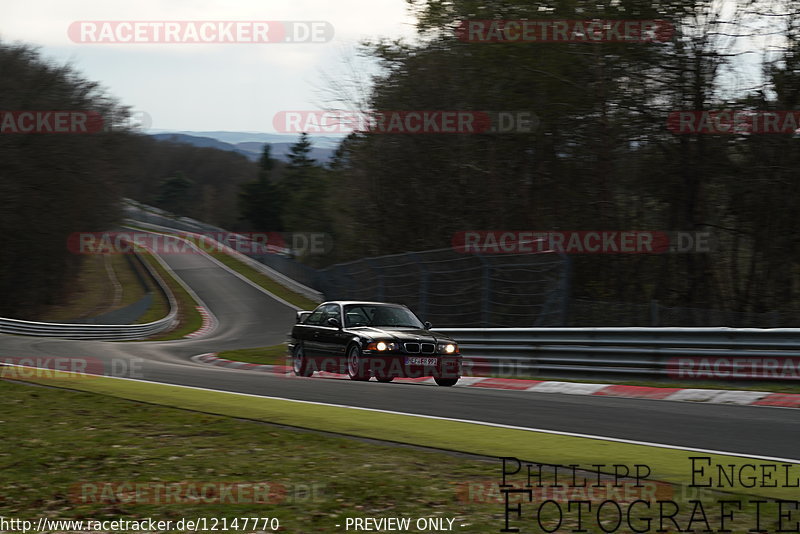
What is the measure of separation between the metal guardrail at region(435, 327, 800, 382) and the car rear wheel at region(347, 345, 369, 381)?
2.80 m

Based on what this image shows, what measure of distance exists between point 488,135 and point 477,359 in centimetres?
955

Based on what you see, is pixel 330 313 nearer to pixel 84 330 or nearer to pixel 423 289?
pixel 423 289

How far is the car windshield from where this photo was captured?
631 inches

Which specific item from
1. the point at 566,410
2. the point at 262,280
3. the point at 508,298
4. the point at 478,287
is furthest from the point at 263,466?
the point at 262,280

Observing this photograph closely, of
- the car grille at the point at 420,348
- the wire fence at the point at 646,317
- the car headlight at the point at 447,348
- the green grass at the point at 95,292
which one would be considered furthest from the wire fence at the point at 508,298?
the green grass at the point at 95,292

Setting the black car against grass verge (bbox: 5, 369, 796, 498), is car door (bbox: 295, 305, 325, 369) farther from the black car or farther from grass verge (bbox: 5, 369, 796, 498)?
grass verge (bbox: 5, 369, 796, 498)

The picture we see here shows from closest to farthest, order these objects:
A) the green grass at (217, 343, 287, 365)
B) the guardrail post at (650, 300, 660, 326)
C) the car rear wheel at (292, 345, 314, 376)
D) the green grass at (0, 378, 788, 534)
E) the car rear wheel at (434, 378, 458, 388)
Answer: the green grass at (0, 378, 788, 534)
the guardrail post at (650, 300, 660, 326)
the car rear wheel at (434, 378, 458, 388)
the car rear wheel at (292, 345, 314, 376)
the green grass at (217, 343, 287, 365)

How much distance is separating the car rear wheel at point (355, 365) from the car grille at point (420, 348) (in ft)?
2.54

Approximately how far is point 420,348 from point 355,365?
1141 millimetres

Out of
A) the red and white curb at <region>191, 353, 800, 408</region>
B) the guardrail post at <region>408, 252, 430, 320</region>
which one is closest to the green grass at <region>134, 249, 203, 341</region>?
the guardrail post at <region>408, 252, 430, 320</region>

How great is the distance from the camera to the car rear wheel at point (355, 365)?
15.1 metres

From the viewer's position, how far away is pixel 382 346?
14.9 meters

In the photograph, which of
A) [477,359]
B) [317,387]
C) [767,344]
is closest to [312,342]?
[477,359]

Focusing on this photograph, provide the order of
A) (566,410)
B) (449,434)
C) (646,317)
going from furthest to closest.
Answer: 1. (646,317)
2. (566,410)
3. (449,434)
